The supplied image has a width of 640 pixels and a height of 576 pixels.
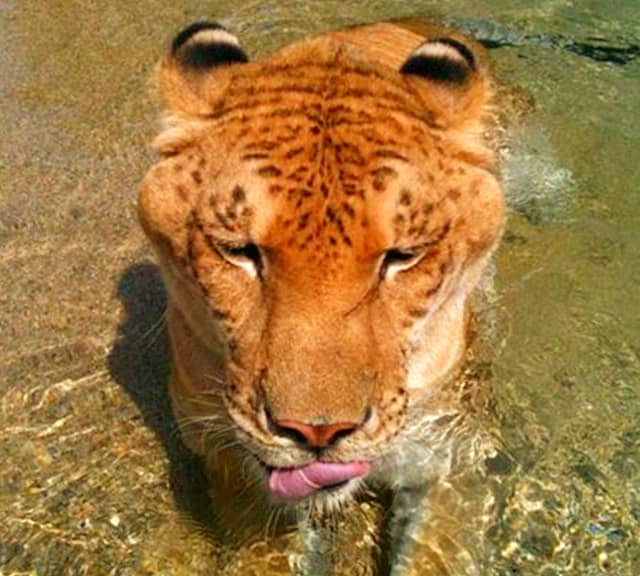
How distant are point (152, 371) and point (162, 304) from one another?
0.58 m

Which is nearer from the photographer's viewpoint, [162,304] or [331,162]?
[331,162]

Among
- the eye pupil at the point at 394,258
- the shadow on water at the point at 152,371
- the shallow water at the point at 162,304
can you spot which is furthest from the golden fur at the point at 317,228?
the shallow water at the point at 162,304

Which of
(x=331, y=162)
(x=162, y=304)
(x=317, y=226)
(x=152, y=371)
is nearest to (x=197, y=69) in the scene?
(x=331, y=162)

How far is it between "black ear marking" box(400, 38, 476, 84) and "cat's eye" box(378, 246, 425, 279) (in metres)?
0.85

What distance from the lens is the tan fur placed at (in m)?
3.33

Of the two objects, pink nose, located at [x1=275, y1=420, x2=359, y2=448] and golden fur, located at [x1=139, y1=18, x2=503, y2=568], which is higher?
golden fur, located at [x1=139, y1=18, x2=503, y2=568]

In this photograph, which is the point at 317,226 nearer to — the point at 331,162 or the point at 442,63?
the point at 331,162

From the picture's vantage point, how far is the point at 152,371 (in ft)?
18.8

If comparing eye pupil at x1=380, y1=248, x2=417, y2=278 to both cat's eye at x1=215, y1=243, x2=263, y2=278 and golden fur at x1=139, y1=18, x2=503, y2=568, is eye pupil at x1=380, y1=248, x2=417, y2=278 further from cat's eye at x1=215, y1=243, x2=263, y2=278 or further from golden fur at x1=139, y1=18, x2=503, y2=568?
cat's eye at x1=215, y1=243, x2=263, y2=278

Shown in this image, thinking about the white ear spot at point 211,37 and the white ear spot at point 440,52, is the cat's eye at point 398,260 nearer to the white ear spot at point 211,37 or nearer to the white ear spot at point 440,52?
the white ear spot at point 440,52

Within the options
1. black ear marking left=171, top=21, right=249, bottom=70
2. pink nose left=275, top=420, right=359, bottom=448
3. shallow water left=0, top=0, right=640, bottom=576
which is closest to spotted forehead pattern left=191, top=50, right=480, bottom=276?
black ear marking left=171, top=21, right=249, bottom=70

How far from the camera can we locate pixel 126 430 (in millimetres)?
5367

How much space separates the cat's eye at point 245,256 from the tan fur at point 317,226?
2 centimetres

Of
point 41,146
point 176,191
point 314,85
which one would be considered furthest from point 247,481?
point 41,146
